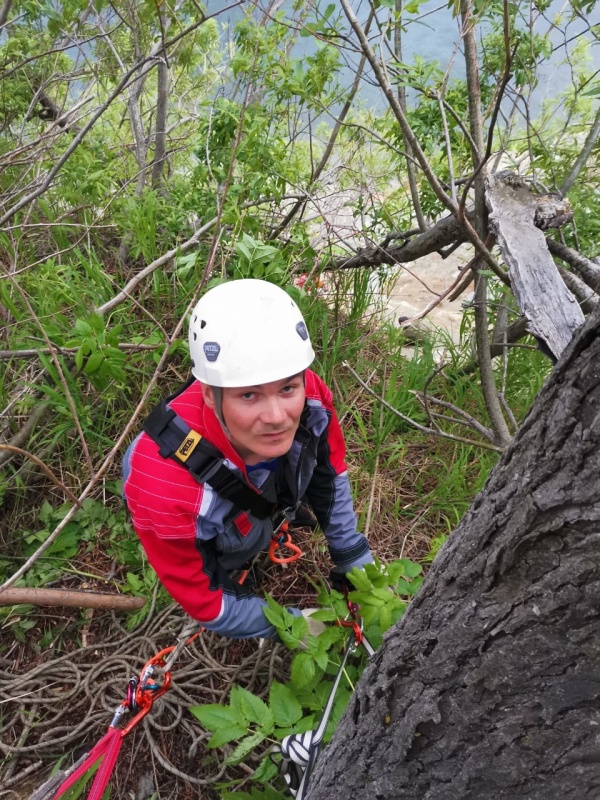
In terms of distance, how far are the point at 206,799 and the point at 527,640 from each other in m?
1.73

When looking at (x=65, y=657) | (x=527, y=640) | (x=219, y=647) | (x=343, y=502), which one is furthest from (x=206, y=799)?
(x=527, y=640)

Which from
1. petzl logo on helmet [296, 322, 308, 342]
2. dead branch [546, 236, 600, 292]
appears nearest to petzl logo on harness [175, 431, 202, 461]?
petzl logo on helmet [296, 322, 308, 342]

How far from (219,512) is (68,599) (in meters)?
0.98

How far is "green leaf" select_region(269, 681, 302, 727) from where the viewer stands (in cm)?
151

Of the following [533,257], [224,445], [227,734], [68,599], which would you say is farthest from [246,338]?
[68,599]

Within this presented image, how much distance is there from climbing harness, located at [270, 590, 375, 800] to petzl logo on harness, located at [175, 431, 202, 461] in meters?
0.69

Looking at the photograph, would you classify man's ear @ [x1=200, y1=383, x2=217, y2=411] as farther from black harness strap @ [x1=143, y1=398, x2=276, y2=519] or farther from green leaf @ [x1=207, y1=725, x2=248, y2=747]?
green leaf @ [x1=207, y1=725, x2=248, y2=747]

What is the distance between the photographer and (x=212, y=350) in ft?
5.05

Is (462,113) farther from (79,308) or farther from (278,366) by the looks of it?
(79,308)

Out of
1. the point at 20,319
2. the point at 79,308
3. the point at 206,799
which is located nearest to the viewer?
the point at 206,799

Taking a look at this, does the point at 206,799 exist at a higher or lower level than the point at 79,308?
lower

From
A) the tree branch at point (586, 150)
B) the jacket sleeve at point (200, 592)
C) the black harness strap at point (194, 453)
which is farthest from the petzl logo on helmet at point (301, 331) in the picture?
the tree branch at point (586, 150)

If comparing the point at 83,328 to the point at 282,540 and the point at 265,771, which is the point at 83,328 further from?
the point at 265,771

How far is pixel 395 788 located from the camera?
1000mm
